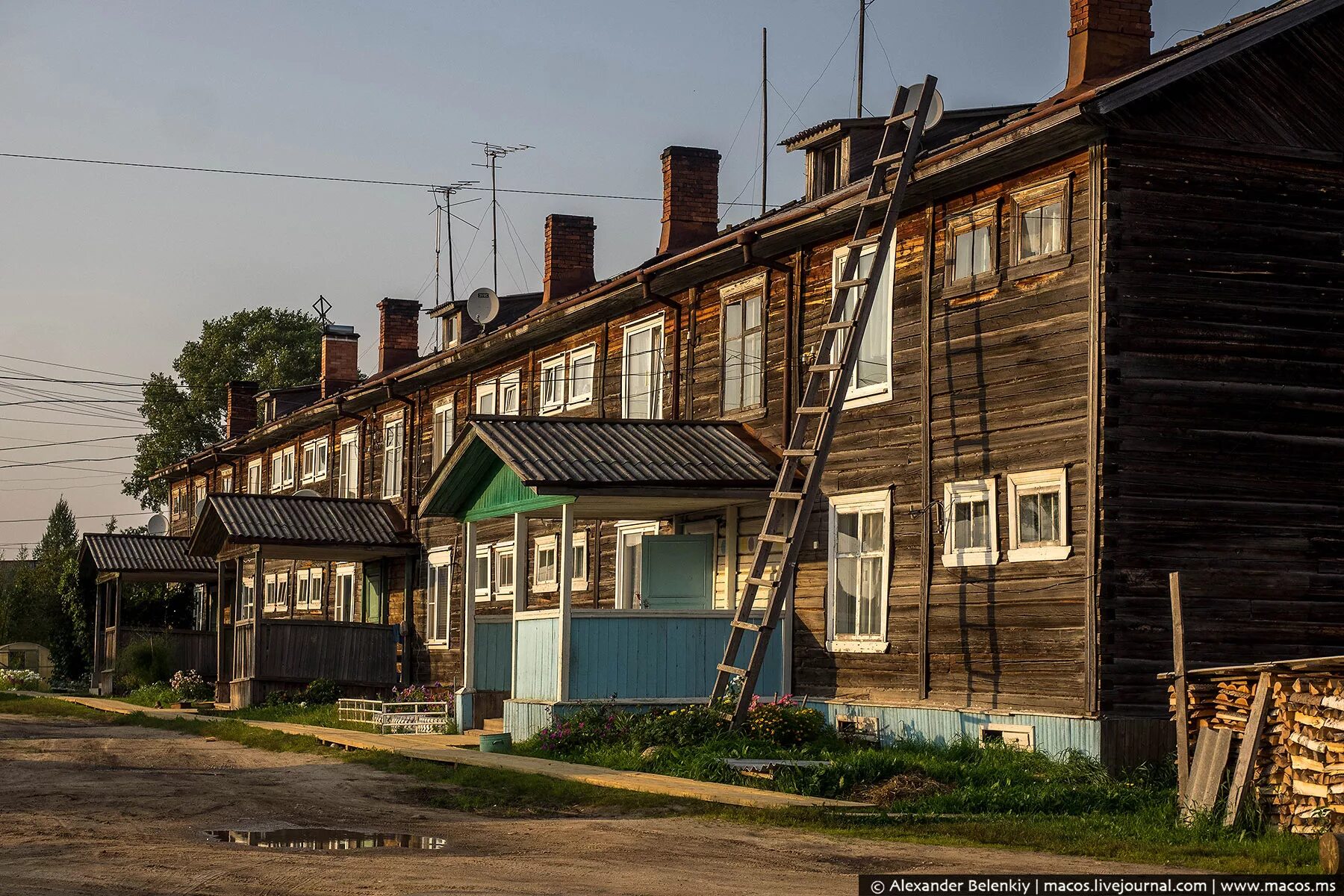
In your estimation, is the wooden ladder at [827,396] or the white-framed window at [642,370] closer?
the wooden ladder at [827,396]

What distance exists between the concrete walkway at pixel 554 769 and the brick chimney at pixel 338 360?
57.4ft

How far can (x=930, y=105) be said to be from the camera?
19.0 meters

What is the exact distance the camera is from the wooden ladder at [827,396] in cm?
1759

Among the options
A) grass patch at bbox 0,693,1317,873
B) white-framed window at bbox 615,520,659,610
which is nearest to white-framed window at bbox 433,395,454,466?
white-framed window at bbox 615,520,659,610

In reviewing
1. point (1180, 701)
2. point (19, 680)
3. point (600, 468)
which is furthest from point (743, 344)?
point (19, 680)

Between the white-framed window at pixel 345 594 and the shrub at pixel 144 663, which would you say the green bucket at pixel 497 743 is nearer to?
the white-framed window at pixel 345 594

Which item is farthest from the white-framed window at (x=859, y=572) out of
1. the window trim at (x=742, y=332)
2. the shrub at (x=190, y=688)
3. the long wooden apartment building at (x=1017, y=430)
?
the shrub at (x=190, y=688)

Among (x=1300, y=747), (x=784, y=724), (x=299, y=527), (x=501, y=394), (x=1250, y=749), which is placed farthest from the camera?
(x=299, y=527)

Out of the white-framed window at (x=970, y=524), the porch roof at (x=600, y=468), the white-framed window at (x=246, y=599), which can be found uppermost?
the porch roof at (x=600, y=468)

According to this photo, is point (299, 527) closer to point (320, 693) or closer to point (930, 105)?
point (320, 693)

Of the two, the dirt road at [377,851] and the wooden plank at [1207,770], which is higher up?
the wooden plank at [1207,770]

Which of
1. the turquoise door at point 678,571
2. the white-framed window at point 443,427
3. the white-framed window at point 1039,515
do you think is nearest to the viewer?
the white-framed window at point 1039,515

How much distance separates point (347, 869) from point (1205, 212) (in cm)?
1043

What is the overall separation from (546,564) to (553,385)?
9.84 feet
